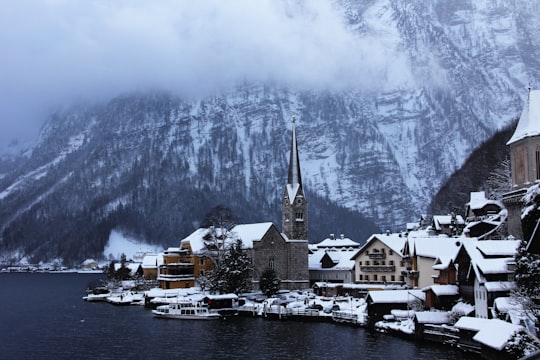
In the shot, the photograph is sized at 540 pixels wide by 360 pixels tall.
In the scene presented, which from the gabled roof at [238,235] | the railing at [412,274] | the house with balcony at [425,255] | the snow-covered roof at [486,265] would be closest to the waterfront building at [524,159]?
the snow-covered roof at [486,265]

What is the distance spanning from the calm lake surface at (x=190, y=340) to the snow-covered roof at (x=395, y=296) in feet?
14.3

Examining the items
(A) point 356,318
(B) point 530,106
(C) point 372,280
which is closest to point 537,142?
(B) point 530,106

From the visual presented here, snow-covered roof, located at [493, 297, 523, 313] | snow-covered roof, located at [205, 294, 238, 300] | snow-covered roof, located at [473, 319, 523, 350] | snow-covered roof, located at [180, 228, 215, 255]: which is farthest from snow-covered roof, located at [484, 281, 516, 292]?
snow-covered roof, located at [180, 228, 215, 255]

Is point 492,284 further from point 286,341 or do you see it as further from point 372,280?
point 372,280

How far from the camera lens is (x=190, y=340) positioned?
57.8 m

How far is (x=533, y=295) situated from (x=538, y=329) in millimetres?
2425

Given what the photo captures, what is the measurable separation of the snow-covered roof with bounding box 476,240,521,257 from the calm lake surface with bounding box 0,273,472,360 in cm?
950

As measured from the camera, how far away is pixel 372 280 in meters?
91.0

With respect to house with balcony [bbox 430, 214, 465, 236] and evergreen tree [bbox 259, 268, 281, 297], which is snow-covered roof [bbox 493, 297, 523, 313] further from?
evergreen tree [bbox 259, 268, 281, 297]

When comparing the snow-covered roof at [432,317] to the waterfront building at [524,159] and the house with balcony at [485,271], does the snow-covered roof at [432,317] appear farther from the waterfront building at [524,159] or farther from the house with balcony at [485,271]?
the waterfront building at [524,159]

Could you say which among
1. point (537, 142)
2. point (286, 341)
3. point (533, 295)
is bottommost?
Result: point (286, 341)

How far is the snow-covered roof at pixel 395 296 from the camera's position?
65312mm

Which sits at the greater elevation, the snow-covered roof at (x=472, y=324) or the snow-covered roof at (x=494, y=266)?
the snow-covered roof at (x=494, y=266)

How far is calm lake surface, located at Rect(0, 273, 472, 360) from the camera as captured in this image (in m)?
50.4
